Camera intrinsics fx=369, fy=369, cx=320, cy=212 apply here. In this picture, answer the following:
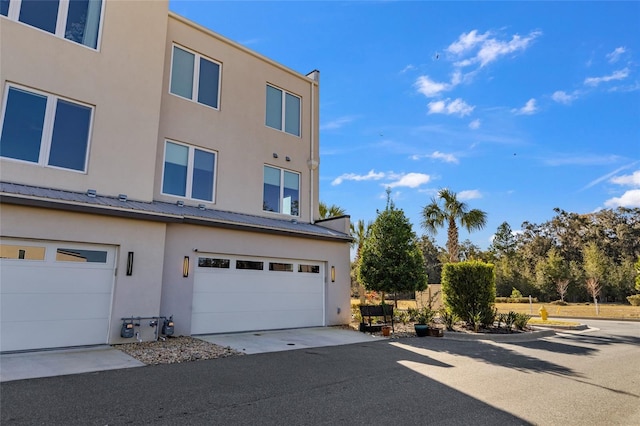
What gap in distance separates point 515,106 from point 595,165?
9.02m

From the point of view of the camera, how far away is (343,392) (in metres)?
5.36

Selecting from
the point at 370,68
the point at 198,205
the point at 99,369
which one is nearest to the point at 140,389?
the point at 99,369

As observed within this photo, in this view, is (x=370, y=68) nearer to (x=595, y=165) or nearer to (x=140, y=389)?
(x=140, y=389)

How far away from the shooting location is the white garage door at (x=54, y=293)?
23.9ft

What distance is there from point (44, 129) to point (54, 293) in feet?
12.6

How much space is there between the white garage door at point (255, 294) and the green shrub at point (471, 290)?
15.5 ft

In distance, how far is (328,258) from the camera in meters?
13.1

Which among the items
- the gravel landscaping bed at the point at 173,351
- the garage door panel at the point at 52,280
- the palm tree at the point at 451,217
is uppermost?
the palm tree at the point at 451,217

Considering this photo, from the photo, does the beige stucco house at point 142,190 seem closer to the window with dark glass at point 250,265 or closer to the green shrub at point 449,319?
the window with dark glass at point 250,265

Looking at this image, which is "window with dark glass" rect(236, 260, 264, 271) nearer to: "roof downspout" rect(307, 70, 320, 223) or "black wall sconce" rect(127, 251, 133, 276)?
"black wall sconce" rect(127, 251, 133, 276)

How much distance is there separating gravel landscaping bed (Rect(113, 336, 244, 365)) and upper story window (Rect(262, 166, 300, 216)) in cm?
571

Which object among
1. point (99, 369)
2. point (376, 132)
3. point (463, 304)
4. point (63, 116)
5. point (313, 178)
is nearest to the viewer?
point (99, 369)

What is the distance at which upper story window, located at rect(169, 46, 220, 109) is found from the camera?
38.9ft

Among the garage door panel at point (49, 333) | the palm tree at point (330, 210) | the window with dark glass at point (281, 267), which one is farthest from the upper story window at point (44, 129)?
the palm tree at point (330, 210)
